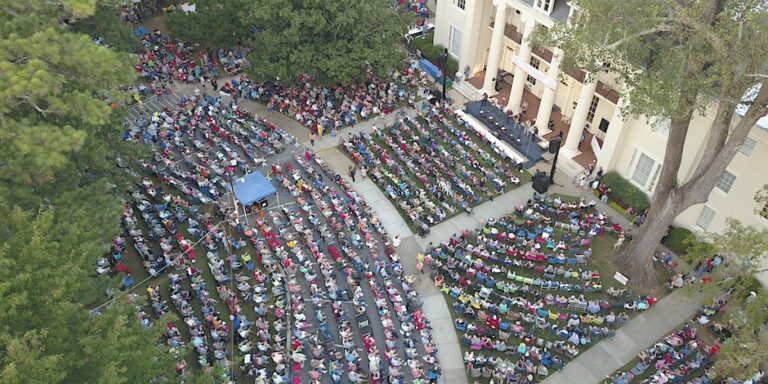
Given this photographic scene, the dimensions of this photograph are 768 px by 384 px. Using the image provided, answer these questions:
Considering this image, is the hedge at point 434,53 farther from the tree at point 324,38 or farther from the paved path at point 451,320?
the paved path at point 451,320

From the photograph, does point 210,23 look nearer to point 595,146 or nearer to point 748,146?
point 595,146

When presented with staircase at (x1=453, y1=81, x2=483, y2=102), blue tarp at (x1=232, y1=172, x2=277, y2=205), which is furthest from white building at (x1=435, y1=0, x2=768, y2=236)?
blue tarp at (x1=232, y1=172, x2=277, y2=205)

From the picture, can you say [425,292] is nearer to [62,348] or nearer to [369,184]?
[369,184]

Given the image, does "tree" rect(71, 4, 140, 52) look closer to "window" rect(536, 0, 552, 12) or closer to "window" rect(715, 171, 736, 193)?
"window" rect(536, 0, 552, 12)

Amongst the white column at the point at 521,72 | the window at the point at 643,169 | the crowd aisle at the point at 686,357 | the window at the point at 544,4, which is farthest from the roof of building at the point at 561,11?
the crowd aisle at the point at 686,357

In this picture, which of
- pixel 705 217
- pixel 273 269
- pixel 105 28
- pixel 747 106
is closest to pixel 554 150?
pixel 705 217
